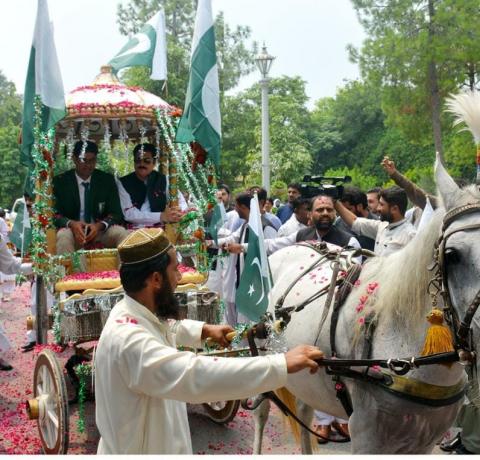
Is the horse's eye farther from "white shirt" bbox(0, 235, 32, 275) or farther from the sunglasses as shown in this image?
"white shirt" bbox(0, 235, 32, 275)

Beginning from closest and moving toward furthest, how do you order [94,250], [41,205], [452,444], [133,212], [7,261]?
1. [452,444]
2. [41,205]
3. [94,250]
4. [133,212]
5. [7,261]

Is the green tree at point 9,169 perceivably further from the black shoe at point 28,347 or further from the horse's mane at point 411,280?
the horse's mane at point 411,280

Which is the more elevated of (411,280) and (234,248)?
(411,280)

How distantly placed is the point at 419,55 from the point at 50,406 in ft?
62.4

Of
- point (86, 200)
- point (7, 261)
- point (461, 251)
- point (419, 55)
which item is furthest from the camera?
point (419, 55)

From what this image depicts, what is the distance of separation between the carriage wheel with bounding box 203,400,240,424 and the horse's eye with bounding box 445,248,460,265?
11.9 ft

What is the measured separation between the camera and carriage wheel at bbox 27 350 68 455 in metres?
5.20

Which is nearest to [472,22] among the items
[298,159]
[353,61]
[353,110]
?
[353,61]

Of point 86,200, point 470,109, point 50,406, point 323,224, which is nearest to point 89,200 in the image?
point 86,200

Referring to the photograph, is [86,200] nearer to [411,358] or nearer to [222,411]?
[222,411]

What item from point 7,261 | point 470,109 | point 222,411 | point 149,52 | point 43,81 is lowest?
point 222,411

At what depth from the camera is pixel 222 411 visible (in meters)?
6.36

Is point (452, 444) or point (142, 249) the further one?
point (452, 444)

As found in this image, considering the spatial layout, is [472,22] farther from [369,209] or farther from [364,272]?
[364,272]
